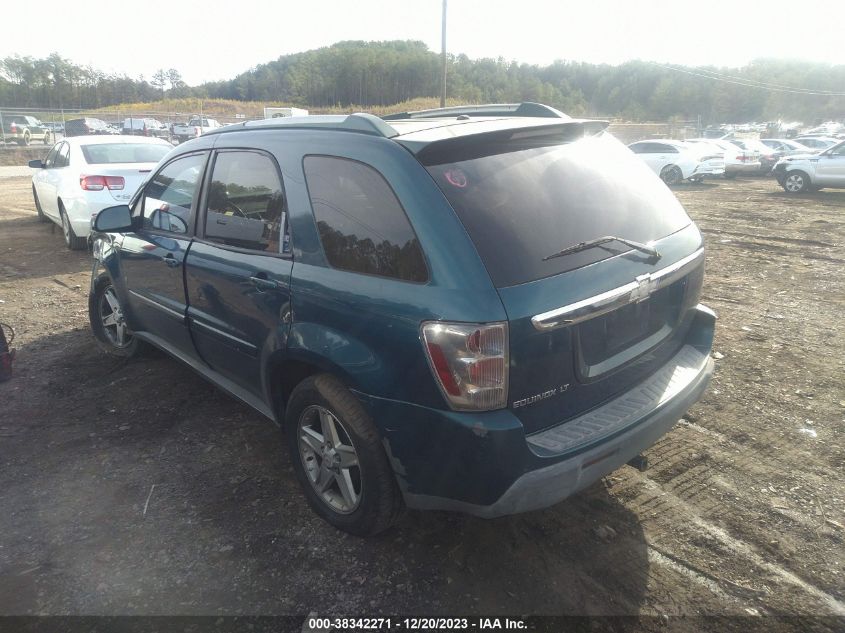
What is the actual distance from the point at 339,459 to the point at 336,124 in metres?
1.55

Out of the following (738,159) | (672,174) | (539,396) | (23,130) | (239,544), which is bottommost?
(672,174)

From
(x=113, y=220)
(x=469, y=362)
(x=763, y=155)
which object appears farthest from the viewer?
(x=763, y=155)

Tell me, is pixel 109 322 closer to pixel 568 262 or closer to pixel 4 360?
pixel 4 360

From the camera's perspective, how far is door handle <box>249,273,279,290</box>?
2.86 metres

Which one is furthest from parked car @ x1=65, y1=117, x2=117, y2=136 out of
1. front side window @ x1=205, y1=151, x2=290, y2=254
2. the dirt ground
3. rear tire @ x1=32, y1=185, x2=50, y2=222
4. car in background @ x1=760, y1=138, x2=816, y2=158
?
front side window @ x1=205, y1=151, x2=290, y2=254

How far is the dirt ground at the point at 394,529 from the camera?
2.49 meters

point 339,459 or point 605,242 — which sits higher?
point 605,242

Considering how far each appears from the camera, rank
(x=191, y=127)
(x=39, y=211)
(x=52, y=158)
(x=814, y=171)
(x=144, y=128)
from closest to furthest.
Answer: (x=52, y=158)
(x=39, y=211)
(x=814, y=171)
(x=144, y=128)
(x=191, y=127)

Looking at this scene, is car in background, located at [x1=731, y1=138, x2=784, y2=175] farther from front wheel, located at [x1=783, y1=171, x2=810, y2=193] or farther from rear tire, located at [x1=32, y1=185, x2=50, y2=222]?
rear tire, located at [x1=32, y1=185, x2=50, y2=222]

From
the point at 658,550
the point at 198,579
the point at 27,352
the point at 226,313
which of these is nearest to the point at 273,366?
the point at 226,313

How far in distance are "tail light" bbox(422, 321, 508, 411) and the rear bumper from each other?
0.07 m

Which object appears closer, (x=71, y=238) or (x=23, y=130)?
(x=71, y=238)

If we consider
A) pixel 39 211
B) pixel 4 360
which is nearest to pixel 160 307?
pixel 4 360

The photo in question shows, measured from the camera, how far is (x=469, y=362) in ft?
7.03
